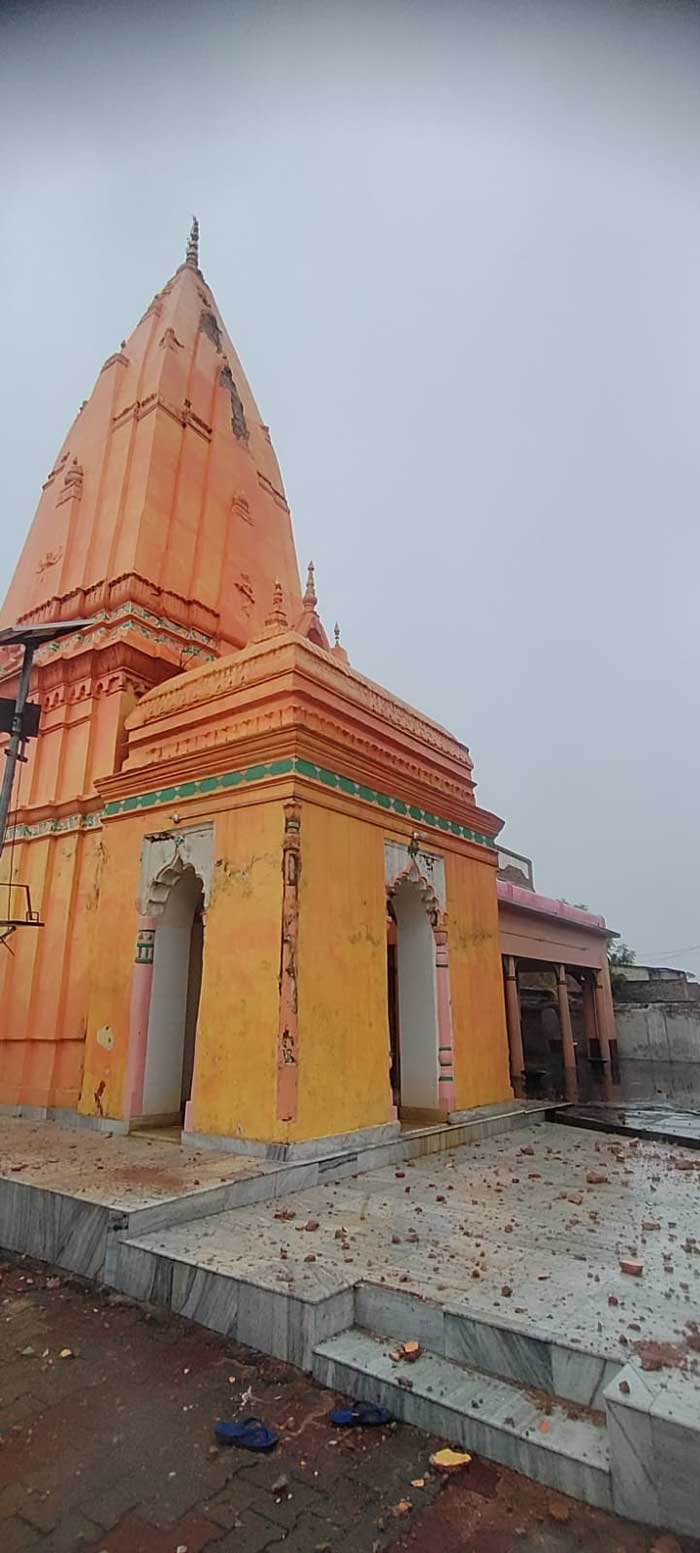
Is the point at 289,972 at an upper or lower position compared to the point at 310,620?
lower

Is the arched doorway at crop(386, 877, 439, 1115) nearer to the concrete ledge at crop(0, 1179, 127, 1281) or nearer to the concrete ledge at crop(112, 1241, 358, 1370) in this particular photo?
the concrete ledge at crop(0, 1179, 127, 1281)

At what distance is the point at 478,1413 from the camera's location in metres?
2.68

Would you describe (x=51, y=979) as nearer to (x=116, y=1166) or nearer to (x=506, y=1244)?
(x=116, y=1166)

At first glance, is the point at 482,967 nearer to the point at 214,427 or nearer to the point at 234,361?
the point at 214,427

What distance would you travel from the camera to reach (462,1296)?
3.33m

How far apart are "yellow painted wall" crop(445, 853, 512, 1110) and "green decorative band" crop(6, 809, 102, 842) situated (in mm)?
4447

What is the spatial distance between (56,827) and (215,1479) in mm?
7871

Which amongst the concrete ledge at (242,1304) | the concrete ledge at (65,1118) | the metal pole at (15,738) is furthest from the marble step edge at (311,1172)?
the metal pole at (15,738)

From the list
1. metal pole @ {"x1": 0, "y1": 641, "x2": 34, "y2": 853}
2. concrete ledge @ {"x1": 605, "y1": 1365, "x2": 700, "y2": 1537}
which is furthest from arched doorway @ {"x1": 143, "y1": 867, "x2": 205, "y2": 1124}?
concrete ledge @ {"x1": 605, "y1": 1365, "x2": 700, "y2": 1537}

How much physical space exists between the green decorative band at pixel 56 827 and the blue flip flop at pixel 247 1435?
7.03 metres

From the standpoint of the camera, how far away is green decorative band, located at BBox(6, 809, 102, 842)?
9164 mm

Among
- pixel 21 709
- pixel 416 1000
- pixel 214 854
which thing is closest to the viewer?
pixel 21 709

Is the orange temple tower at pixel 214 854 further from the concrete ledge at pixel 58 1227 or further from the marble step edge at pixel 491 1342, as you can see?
the marble step edge at pixel 491 1342

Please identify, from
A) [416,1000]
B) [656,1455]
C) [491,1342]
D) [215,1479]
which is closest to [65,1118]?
[416,1000]
